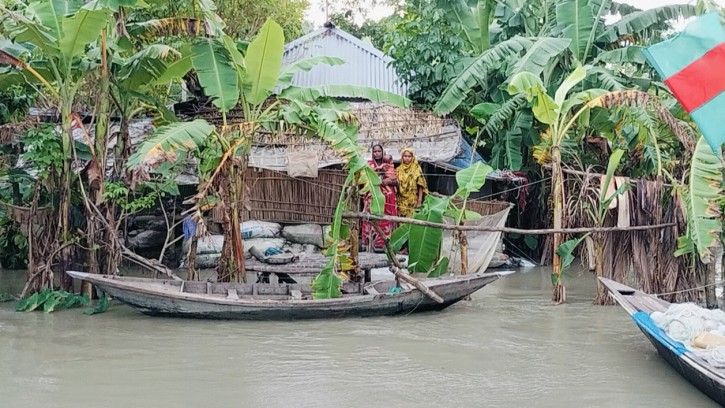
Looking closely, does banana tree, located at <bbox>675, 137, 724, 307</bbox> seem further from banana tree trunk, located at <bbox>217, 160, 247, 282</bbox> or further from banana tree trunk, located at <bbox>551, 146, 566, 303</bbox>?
banana tree trunk, located at <bbox>217, 160, 247, 282</bbox>

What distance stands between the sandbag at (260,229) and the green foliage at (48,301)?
3.49 m

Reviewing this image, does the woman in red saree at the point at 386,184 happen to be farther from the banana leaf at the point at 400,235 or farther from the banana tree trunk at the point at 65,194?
the banana tree trunk at the point at 65,194

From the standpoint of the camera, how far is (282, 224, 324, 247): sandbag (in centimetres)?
Answer: 1244

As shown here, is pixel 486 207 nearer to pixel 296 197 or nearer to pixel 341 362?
pixel 296 197

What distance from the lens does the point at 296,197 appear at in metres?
12.5

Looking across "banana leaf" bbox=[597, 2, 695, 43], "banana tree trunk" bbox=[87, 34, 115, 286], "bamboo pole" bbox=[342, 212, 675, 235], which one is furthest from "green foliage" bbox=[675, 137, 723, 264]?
"banana tree trunk" bbox=[87, 34, 115, 286]

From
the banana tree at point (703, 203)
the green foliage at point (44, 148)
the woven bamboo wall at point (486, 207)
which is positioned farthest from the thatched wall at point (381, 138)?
the banana tree at point (703, 203)

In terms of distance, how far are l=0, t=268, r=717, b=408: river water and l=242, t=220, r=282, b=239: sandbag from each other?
124 inches

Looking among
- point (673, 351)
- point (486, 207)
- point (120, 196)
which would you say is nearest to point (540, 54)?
point (486, 207)

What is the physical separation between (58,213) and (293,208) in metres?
4.19

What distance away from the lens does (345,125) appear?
8.94 meters

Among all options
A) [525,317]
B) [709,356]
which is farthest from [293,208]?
[709,356]

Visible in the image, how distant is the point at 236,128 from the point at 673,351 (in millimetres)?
5363

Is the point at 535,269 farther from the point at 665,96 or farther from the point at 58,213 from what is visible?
the point at 58,213
